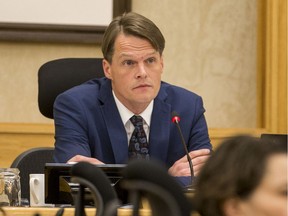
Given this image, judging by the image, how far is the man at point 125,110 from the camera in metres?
4.02

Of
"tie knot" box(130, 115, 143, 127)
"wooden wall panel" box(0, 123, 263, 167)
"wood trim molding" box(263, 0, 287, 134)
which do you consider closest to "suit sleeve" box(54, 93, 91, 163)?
"tie knot" box(130, 115, 143, 127)

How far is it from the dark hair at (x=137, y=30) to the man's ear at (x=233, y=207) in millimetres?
2226

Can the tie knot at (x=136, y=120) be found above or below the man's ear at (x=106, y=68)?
below

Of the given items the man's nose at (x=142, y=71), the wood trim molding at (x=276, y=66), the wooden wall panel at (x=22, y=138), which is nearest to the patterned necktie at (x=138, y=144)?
the man's nose at (x=142, y=71)

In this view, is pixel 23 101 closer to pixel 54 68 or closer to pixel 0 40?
pixel 0 40

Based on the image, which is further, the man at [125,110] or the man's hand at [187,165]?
the man at [125,110]

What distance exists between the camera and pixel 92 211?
280 centimetres

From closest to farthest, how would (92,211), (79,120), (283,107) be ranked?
(92,211) → (79,120) → (283,107)

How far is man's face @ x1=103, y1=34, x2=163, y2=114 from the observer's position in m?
4.03

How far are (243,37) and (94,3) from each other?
3.07ft

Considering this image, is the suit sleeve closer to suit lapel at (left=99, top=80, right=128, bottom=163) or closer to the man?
the man

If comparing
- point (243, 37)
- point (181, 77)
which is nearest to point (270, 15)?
point (243, 37)

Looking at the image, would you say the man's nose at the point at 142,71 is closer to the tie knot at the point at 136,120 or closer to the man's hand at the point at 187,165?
the tie knot at the point at 136,120

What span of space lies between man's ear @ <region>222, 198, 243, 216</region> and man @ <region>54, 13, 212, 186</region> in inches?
83.1
